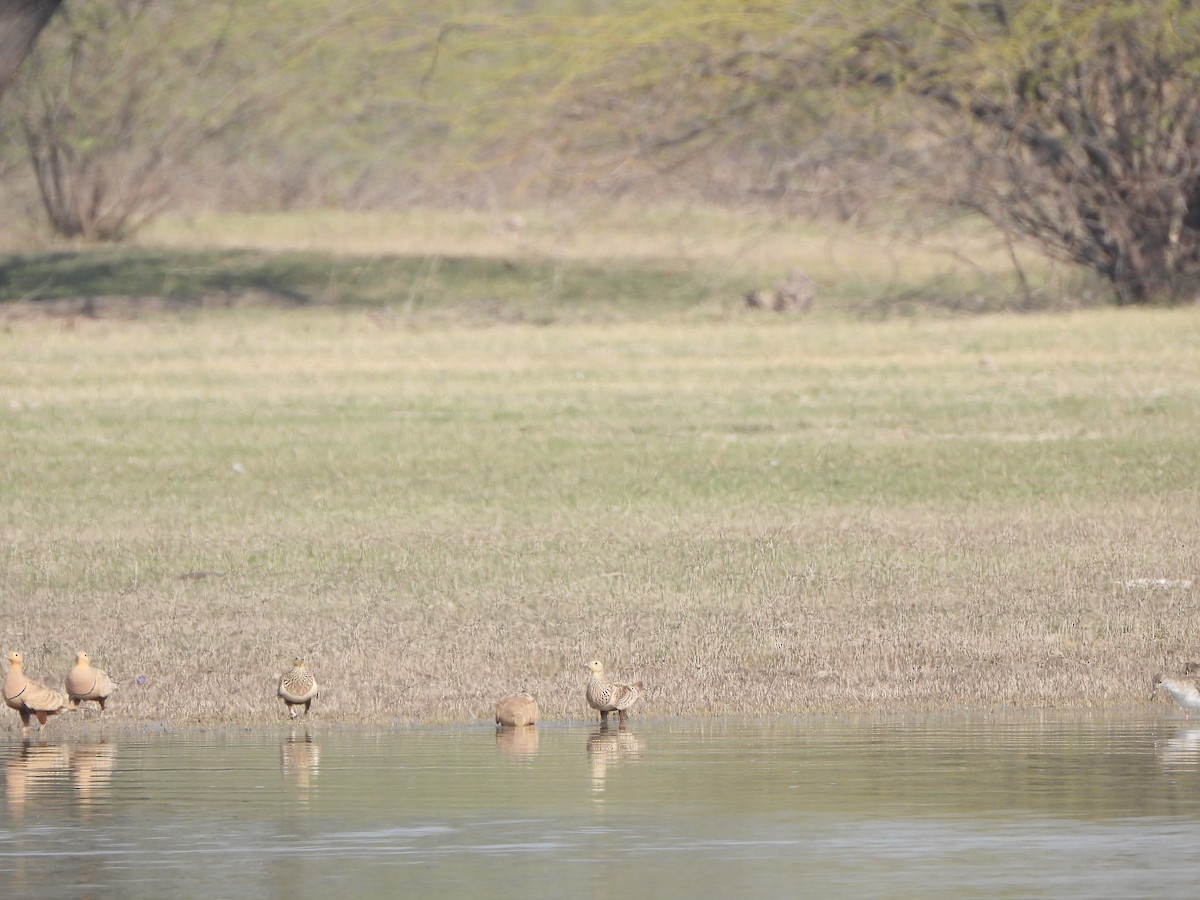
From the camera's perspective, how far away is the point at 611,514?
1335cm

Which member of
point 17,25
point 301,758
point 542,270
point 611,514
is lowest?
point 301,758

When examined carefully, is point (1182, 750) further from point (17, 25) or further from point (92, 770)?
point (17, 25)

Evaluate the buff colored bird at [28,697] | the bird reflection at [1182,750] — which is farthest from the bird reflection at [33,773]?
the bird reflection at [1182,750]

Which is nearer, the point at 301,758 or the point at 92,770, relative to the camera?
the point at 92,770

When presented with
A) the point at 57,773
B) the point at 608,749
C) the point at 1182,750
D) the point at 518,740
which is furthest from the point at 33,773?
the point at 1182,750

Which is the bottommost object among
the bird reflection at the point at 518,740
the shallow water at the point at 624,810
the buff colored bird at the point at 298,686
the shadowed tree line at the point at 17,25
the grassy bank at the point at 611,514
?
the shallow water at the point at 624,810

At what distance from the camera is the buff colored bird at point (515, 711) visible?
8023 mm

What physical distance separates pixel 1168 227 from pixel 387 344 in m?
8.86

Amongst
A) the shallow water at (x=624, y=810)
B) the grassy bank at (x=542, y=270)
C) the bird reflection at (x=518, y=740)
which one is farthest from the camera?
the grassy bank at (x=542, y=270)

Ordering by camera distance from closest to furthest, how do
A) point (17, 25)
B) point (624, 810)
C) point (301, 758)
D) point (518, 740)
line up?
point (624, 810), point (301, 758), point (518, 740), point (17, 25)

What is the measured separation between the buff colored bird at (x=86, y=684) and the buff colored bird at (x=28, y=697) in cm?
7

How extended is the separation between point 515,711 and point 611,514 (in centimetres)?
537

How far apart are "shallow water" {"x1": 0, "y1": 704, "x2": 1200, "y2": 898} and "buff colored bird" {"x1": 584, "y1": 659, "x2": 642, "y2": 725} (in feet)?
0.31

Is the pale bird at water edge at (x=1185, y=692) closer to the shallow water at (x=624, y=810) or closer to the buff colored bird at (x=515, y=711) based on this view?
the shallow water at (x=624, y=810)
